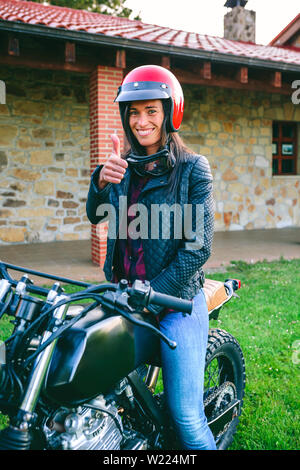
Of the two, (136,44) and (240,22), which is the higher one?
(240,22)

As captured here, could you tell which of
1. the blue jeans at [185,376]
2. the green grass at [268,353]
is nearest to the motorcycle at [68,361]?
the blue jeans at [185,376]

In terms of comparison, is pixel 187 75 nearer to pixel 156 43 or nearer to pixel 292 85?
pixel 156 43

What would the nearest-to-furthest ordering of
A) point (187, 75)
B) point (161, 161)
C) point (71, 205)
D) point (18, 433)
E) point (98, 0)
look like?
point (18, 433) → point (161, 161) → point (187, 75) → point (71, 205) → point (98, 0)

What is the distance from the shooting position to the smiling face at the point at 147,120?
188 cm

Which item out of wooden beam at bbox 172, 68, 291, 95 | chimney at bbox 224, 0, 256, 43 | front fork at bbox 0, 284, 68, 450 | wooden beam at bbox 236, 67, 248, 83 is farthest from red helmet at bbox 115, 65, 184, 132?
chimney at bbox 224, 0, 256, 43

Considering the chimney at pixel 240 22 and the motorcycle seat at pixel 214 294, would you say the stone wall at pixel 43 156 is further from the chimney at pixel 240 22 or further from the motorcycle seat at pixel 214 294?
the motorcycle seat at pixel 214 294

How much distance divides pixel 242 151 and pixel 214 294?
9.70 meters

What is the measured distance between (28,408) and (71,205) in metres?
8.49

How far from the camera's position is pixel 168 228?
1812 millimetres

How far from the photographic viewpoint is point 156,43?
641 centimetres

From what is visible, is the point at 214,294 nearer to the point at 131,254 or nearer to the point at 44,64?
the point at 131,254

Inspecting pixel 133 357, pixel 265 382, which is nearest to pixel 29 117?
pixel 265 382

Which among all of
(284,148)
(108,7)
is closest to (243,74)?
(284,148)

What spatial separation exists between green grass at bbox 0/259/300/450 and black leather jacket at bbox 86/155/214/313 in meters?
1.26
